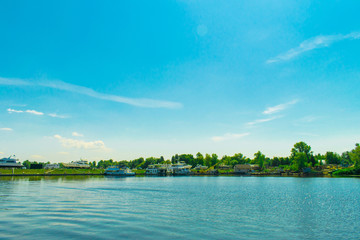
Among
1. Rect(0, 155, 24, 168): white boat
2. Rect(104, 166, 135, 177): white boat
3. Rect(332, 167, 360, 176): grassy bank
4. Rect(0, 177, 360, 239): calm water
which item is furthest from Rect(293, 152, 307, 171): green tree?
Rect(0, 155, 24, 168): white boat

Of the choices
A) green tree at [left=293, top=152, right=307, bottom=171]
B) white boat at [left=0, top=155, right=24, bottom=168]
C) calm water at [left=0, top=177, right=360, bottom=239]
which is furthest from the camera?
green tree at [left=293, top=152, right=307, bottom=171]

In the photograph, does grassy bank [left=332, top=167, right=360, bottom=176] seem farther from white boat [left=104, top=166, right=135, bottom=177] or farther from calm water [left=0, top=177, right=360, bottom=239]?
white boat [left=104, top=166, right=135, bottom=177]

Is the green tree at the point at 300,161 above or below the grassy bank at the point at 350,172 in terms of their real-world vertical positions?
above

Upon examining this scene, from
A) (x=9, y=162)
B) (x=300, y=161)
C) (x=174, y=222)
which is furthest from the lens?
(x=300, y=161)

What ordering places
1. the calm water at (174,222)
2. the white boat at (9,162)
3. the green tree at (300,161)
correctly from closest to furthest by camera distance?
the calm water at (174,222) → the white boat at (9,162) → the green tree at (300,161)

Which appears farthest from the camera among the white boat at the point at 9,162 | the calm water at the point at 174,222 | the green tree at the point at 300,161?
the green tree at the point at 300,161

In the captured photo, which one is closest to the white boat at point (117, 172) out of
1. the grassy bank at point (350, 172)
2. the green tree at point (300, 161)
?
the green tree at point (300, 161)

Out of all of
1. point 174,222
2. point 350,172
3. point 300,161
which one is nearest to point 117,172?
point 300,161

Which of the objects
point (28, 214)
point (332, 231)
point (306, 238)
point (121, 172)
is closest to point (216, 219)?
point (306, 238)

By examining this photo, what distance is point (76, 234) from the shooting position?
21.8 m

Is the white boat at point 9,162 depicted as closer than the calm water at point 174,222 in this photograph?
No

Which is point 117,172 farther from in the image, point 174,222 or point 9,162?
point 174,222

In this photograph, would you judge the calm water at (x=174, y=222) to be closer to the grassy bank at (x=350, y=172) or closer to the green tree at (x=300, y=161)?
the grassy bank at (x=350, y=172)

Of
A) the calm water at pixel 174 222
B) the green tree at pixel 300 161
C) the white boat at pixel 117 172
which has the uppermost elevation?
the green tree at pixel 300 161
